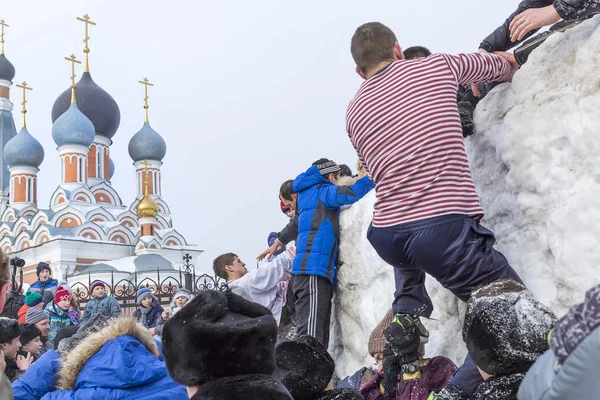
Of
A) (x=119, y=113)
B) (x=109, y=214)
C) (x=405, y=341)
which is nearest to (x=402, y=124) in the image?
(x=405, y=341)

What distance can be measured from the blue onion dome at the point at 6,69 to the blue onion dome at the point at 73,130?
8093mm

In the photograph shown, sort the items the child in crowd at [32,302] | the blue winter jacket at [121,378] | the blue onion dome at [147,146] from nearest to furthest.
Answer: the blue winter jacket at [121,378]
the child in crowd at [32,302]
the blue onion dome at [147,146]

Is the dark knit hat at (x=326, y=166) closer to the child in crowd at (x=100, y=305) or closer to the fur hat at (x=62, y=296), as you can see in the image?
the child in crowd at (x=100, y=305)

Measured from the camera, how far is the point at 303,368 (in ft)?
7.36

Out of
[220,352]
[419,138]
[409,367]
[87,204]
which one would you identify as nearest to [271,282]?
[409,367]

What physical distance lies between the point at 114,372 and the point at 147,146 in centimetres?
3244

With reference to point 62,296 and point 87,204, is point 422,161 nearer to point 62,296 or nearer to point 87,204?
point 62,296

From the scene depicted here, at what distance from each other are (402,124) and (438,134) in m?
0.13

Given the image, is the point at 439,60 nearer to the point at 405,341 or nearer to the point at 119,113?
the point at 405,341

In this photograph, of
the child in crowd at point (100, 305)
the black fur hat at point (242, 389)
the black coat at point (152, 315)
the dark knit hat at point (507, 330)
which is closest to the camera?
the black fur hat at point (242, 389)

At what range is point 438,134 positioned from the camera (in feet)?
7.64

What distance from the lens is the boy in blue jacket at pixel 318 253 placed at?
12.5 feet

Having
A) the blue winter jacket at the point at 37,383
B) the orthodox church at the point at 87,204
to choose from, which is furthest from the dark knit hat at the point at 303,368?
the orthodox church at the point at 87,204

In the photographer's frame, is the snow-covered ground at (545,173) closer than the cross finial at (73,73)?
Yes
